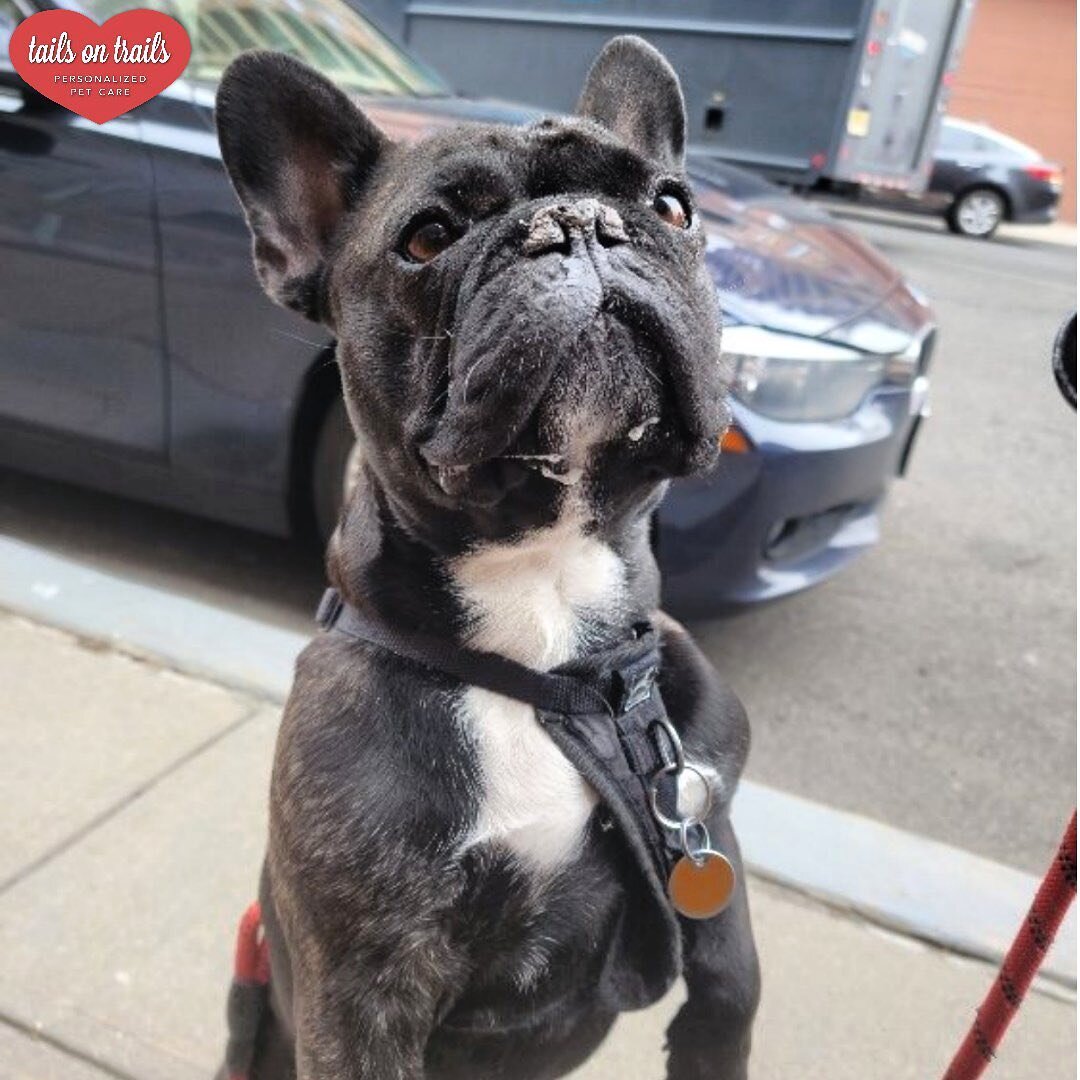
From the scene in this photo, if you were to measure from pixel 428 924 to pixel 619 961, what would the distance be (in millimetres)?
319

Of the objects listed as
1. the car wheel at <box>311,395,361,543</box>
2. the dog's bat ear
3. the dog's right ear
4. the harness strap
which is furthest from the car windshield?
the harness strap

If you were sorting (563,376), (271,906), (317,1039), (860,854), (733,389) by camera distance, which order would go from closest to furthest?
(563,376)
(317,1039)
(271,906)
(860,854)
(733,389)

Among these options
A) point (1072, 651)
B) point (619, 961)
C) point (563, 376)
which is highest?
point (563, 376)

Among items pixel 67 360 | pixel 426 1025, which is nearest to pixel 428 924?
pixel 426 1025

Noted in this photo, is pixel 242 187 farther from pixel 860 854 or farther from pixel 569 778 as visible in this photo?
pixel 860 854

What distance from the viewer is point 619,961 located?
5.46ft

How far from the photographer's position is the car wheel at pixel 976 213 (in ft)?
56.9

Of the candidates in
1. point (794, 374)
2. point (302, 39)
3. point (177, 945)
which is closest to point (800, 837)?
point (794, 374)

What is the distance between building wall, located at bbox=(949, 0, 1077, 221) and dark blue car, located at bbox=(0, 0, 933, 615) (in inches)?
925

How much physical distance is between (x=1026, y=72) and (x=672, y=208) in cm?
2682

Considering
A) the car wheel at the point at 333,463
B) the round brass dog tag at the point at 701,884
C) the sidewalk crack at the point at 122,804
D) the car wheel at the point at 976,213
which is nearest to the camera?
the round brass dog tag at the point at 701,884

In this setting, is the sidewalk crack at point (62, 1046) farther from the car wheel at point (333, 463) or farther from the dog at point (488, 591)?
the car wheel at point (333, 463)

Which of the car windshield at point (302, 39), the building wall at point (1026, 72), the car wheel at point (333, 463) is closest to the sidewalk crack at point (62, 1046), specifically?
the car wheel at point (333, 463)

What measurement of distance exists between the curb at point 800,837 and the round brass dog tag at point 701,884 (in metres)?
1.21
